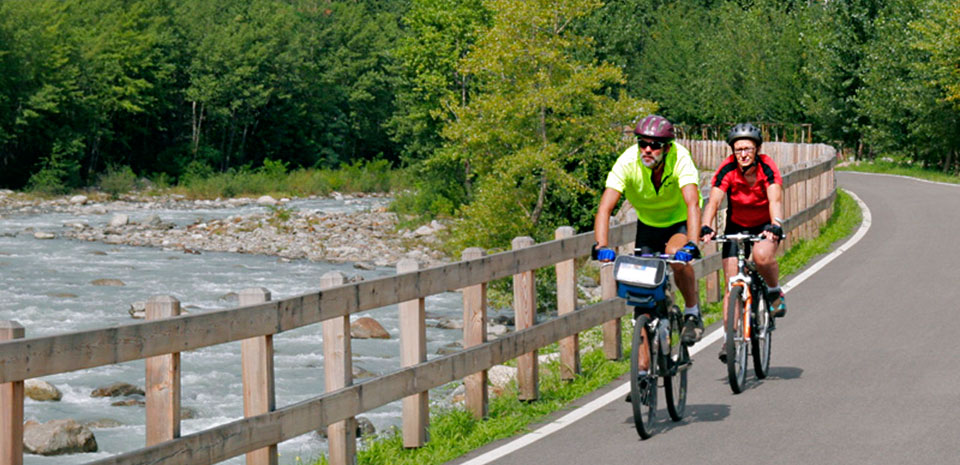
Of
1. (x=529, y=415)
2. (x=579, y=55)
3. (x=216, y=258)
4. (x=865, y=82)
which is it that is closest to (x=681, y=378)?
(x=529, y=415)

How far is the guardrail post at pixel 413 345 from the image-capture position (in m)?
8.61

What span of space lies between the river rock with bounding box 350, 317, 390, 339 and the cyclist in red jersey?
15570 millimetres

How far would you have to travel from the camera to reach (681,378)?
9016 mm

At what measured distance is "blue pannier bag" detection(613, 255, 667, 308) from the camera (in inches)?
327

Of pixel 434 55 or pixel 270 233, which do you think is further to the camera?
pixel 434 55

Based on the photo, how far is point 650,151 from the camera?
8531 millimetres

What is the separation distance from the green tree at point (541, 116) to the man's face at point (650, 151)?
1471 inches

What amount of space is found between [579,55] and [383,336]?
143ft

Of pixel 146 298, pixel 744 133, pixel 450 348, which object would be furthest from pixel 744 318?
pixel 450 348

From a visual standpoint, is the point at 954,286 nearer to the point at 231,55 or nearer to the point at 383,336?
the point at 383,336

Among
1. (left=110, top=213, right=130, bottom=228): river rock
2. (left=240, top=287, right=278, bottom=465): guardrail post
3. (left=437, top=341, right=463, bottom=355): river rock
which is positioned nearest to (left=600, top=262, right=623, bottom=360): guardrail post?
(left=240, top=287, right=278, bottom=465): guardrail post

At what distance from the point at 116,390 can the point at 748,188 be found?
12.7 m

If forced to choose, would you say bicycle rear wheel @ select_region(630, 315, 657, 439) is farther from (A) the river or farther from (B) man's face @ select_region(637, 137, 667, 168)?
(A) the river

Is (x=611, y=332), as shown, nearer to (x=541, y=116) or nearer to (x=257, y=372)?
(x=257, y=372)
